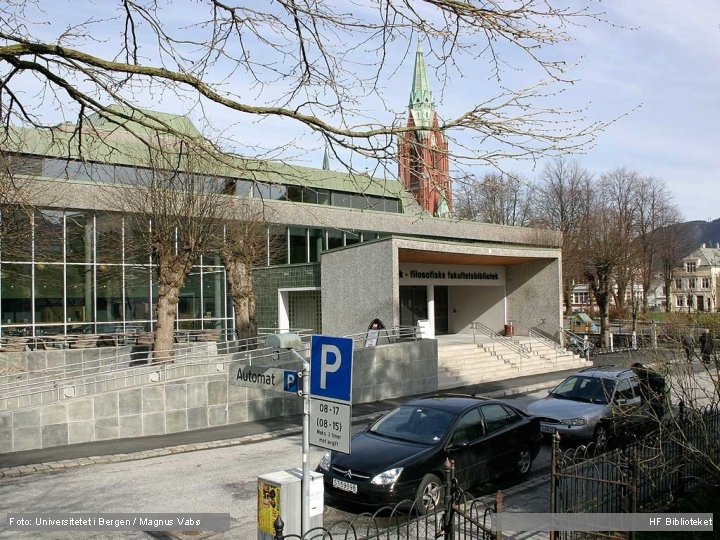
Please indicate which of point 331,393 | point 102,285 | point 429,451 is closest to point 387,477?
point 429,451

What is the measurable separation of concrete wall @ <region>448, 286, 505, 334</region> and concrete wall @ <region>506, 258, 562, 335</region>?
572mm

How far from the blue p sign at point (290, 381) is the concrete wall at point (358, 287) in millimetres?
16063

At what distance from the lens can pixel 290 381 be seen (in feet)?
19.1

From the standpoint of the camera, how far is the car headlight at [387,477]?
8211mm

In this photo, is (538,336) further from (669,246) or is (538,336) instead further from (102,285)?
(669,246)

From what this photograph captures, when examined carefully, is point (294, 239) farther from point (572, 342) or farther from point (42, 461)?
point (42, 461)

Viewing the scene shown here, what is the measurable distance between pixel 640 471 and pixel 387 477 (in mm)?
3127

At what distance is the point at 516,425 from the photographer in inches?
414

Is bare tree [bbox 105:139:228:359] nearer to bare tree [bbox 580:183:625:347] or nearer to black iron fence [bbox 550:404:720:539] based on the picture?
black iron fence [bbox 550:404:720:539]

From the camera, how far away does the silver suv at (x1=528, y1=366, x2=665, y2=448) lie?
1258 centimetres

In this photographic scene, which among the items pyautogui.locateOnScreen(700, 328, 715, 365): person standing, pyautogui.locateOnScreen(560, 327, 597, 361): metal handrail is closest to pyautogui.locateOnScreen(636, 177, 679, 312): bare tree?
pyautogui.locateOnScreen(560, 327, 597, 361): metal handrail

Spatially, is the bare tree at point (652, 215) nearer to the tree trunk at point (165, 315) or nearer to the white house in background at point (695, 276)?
the white house in background at point (695, 276)

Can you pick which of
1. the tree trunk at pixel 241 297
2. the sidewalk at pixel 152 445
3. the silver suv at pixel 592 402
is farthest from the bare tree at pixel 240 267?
the silver suv at pixel 592 402

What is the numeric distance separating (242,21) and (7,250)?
17053 mm
